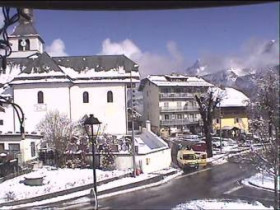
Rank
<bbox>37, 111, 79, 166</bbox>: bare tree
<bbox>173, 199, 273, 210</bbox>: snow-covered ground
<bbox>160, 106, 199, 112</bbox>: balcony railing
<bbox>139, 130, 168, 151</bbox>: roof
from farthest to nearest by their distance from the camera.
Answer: <bbox>160, 106, 199, 112</bbox>: balcony railing < <bbox>139, 130, 168, 151</bbox>: roof < <bbox>37, 111, 79, 166</bbox>: bare tree < <bbox>173, 199, 273, 210</bbox>: snow-covered ground

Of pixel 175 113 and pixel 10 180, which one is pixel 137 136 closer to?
pixel 175 113

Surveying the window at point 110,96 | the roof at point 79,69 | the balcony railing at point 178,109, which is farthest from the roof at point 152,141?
the roof at point 79,69

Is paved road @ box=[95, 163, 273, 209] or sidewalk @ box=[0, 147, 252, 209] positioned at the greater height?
paved road @ box=[95, 163, 273, 209]

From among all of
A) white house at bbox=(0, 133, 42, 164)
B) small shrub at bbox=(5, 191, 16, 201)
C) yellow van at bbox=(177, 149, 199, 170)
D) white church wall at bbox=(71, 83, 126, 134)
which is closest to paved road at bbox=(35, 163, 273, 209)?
small shrub at bbox=(5, 191, 16, 201)

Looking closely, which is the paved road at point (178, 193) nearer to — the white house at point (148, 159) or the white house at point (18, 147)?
the white house at point (148, 159)

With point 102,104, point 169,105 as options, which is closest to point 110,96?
point 102,104

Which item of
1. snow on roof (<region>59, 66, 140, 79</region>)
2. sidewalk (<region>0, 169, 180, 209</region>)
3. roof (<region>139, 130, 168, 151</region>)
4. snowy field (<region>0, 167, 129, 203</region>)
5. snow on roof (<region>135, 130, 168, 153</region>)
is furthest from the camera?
snow on roof (<region>59, 66, 140, 79</region>)

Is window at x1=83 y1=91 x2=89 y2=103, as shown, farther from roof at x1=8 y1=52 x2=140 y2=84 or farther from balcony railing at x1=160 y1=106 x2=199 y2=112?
balcony railing at x1=160 y1=106 x2=199 y2=112

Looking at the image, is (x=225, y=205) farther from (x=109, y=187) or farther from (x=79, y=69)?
(x=79, y=69)
